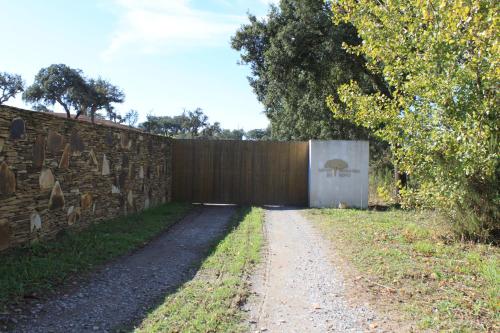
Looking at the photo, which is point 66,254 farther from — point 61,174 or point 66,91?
point 66,91

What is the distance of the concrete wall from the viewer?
44.2ft

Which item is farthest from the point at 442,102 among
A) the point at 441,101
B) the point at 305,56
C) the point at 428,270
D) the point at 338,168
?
the point at 305,56

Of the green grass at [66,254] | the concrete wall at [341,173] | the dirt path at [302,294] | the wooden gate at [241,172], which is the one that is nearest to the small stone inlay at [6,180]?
the green grass at [66,254]

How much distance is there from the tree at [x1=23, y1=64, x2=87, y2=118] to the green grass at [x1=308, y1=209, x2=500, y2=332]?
124 feet

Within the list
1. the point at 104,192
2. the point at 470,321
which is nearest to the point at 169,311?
the point at 470,321

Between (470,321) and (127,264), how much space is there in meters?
4.13

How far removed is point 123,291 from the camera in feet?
16.4

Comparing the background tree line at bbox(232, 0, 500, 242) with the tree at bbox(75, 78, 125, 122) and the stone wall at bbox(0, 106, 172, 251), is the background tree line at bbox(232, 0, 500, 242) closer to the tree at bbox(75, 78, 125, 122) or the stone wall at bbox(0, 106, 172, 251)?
the stone wall at bbox(0, 106, 172, 251)

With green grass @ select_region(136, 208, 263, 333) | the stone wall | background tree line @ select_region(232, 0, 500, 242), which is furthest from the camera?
background tree line @ select_region(232, 0, 500, 242)

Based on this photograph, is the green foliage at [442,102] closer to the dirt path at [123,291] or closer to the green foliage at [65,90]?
the dirt path at [123,291]

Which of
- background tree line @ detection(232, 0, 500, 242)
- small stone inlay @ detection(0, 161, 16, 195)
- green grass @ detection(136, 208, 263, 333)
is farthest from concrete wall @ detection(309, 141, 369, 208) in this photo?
small stone inlay @ detection(0, 161, 16, 195)

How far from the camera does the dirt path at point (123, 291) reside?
404 centimetres

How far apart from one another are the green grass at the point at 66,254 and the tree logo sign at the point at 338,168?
570 centimetres

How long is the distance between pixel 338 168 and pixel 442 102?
663 centimetres
